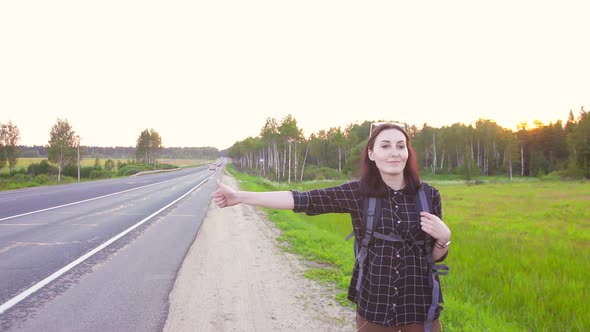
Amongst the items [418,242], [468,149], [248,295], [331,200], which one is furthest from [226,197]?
[468,149]

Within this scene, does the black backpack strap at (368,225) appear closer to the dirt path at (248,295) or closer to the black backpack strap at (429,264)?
the black backpack strap at (429,264)

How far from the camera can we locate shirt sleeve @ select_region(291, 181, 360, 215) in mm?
2380

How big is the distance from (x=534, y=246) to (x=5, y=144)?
5037cm

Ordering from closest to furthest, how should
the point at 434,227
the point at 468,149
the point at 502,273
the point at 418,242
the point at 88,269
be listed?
1. the point at 434,227
2. the point at 418,242
3. the point at 88,269
4. the point at 502,273
5. the point at 468,149

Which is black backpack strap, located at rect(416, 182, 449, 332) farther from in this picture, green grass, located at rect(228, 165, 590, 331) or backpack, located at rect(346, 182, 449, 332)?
green grass, located at rect(228, 165, 590, 331)

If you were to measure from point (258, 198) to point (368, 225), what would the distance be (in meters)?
0.73

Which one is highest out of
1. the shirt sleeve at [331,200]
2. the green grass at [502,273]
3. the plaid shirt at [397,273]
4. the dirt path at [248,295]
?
the shirt sleeve at [331,200]

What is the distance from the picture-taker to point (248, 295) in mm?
5383

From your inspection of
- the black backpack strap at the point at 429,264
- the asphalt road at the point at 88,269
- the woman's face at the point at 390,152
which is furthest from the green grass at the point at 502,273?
the woman's face at the point at 390,152

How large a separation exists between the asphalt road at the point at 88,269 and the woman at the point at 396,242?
2937 millimetres

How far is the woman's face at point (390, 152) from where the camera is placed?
221 cm

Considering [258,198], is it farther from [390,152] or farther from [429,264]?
[429,264]

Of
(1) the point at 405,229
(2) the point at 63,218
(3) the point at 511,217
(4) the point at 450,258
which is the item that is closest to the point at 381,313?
(1) the point at 405,229

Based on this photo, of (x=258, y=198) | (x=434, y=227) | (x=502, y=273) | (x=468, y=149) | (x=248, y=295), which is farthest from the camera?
(x=468, y=149)
